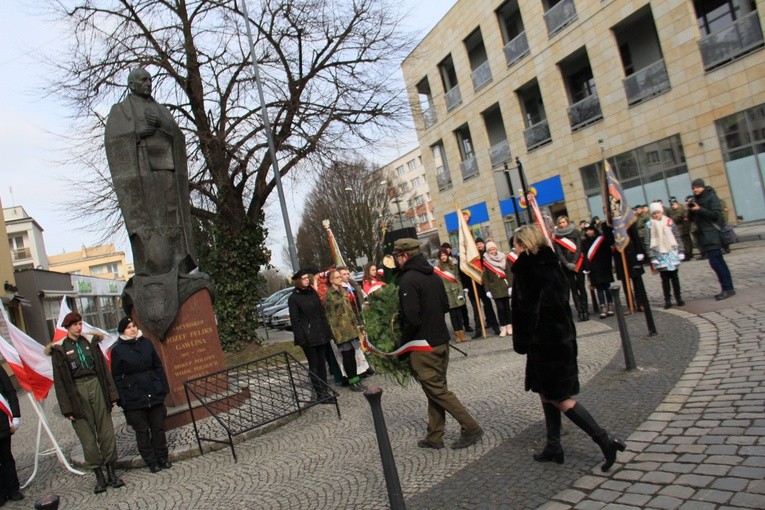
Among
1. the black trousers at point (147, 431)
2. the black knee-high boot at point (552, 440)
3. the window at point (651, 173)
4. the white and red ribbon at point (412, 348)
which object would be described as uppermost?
the window at point (651, 173)

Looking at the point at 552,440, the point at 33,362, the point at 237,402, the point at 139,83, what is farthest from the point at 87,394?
the point at 552,440

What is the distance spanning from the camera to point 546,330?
14.6 feet

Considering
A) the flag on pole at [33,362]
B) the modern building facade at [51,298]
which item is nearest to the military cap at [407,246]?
the flag on pole at [33,362]

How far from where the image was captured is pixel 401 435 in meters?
5.96

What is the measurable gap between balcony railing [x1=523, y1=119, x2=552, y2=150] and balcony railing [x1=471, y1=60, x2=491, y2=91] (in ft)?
13.1

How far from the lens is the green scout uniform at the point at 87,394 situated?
20.4 ft

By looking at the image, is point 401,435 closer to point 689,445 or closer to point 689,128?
point 689,445

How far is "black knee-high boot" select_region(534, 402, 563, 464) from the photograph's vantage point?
4441 millimetres

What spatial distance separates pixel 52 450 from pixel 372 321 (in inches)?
231

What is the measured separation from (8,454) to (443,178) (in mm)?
29444

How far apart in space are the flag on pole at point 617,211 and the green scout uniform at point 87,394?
318 inches

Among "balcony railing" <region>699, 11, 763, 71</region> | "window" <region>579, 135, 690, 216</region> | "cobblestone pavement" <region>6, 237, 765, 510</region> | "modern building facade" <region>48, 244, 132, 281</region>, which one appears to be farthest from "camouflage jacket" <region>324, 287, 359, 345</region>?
"modern building facade" <region>48, 244, 132, 281</region>

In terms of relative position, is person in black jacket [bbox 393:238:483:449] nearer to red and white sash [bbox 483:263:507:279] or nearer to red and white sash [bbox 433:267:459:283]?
red and white sash [bbox 483:263:507:279]

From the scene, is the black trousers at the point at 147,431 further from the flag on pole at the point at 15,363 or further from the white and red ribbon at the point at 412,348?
the white and red ribbon at the point at 412,348
